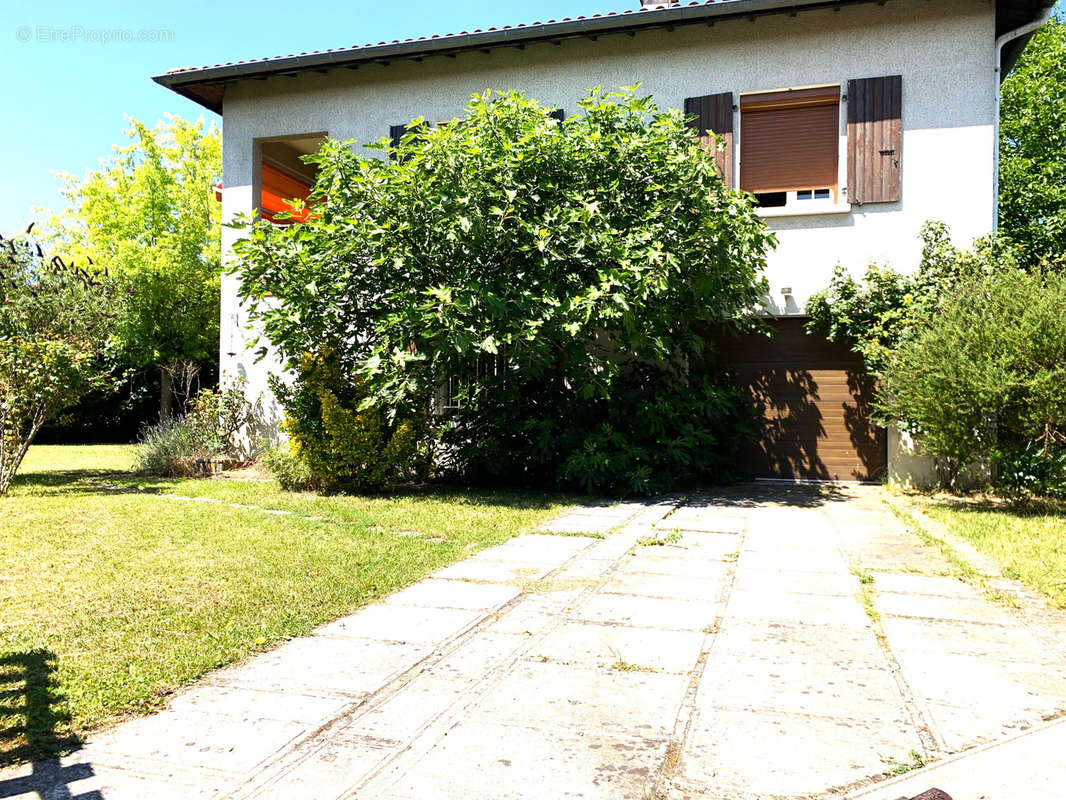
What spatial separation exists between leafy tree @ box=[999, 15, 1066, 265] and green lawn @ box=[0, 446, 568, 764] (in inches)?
709

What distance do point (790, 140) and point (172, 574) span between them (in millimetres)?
9657

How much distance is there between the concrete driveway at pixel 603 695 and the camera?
2.45 m

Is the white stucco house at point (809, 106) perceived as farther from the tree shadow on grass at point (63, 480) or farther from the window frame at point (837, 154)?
the tree shadow on grass at point (63, 480)

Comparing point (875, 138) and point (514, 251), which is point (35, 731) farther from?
point (875, 138)

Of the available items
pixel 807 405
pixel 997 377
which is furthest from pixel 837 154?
pixel 997 377

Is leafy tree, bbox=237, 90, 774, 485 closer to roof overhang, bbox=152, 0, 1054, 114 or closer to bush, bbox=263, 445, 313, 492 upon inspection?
bush, bbox=263, 445, 313, 492

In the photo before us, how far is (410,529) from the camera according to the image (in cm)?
705

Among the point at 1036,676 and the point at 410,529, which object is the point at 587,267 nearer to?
the point at 410,529

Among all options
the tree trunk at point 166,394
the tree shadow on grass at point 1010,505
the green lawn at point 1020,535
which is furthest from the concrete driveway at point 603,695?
the tree trunk at point 166,394

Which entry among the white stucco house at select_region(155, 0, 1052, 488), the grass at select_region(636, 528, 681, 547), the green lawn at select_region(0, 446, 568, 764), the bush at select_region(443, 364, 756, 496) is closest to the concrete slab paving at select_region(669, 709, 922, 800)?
the green lawn at select_region(0, 446, 568, 764)

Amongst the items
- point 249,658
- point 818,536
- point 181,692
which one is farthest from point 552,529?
point 181,692

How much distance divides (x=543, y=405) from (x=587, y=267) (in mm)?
2114

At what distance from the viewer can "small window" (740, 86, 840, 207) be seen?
10.9 m

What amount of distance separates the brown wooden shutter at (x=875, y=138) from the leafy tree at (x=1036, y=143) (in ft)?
39.6
